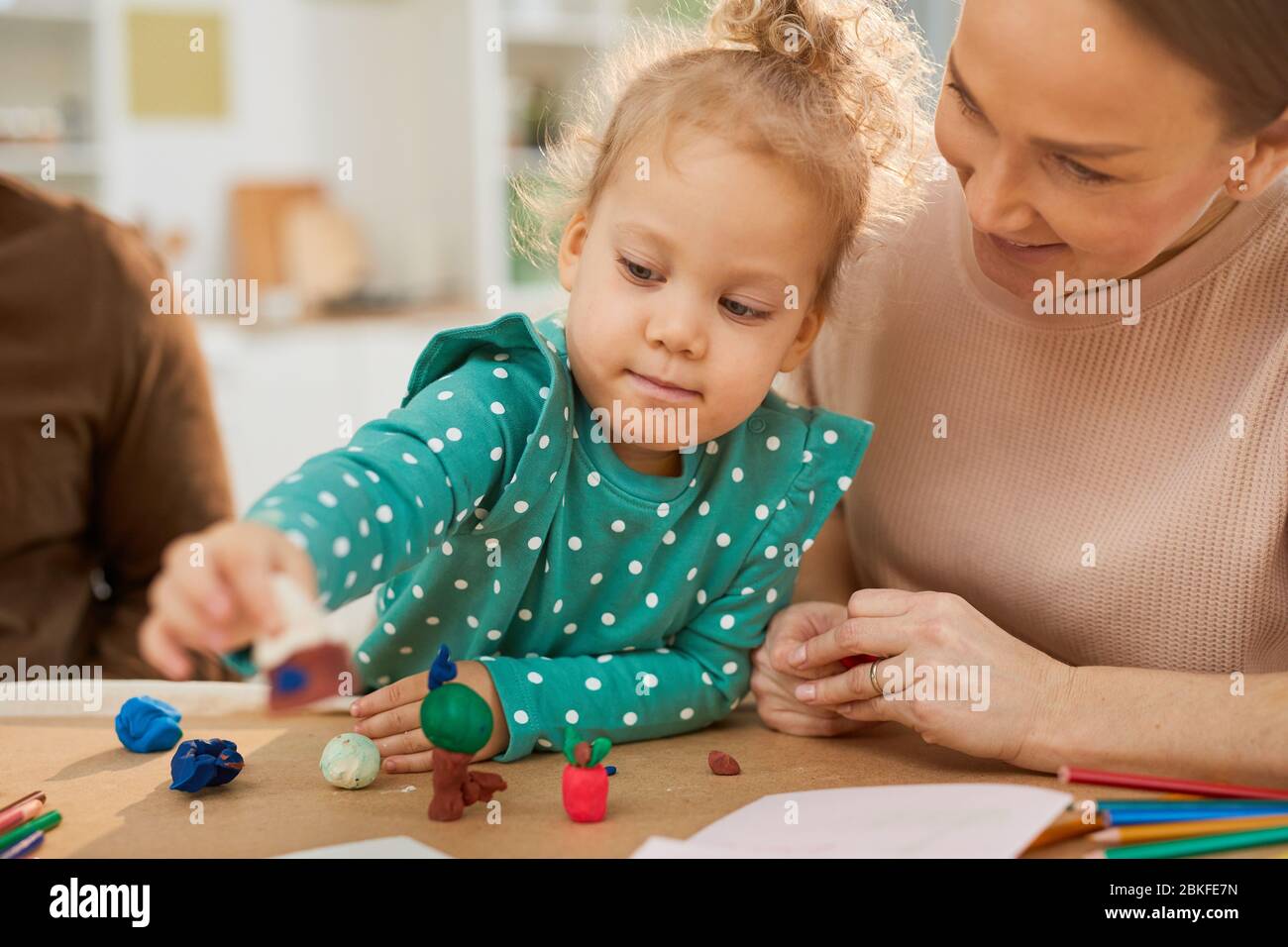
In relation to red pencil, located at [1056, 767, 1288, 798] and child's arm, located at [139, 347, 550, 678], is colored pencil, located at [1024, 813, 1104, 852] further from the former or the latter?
child's arm, located at [139, 347, 550, 678]

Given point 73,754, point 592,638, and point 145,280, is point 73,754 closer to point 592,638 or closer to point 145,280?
point 592,638

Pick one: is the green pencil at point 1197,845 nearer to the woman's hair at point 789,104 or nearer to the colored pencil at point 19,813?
the woman's hair at point 789,104

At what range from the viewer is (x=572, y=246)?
1051 mm

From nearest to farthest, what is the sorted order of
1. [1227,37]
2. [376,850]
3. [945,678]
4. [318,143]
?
1. [376,850]
2. [1227,37]
3. [945,678]
4. [318,143]

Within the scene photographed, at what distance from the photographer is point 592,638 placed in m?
1.04

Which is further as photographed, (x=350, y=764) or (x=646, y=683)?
(x=646, y=683)

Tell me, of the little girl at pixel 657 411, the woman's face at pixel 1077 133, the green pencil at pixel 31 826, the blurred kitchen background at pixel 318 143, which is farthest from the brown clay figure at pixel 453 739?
the blurred kitchen background at pixel 318 143

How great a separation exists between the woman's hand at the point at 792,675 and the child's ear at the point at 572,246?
1.07 ft

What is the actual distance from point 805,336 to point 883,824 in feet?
1.48

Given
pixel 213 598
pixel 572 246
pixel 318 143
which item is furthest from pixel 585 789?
pixel 318 143

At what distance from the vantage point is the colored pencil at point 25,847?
2.35 ft

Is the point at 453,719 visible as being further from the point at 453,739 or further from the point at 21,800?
the point at 21,800

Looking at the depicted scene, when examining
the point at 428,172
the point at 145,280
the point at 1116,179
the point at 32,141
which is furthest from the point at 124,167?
the point at 1116,179
